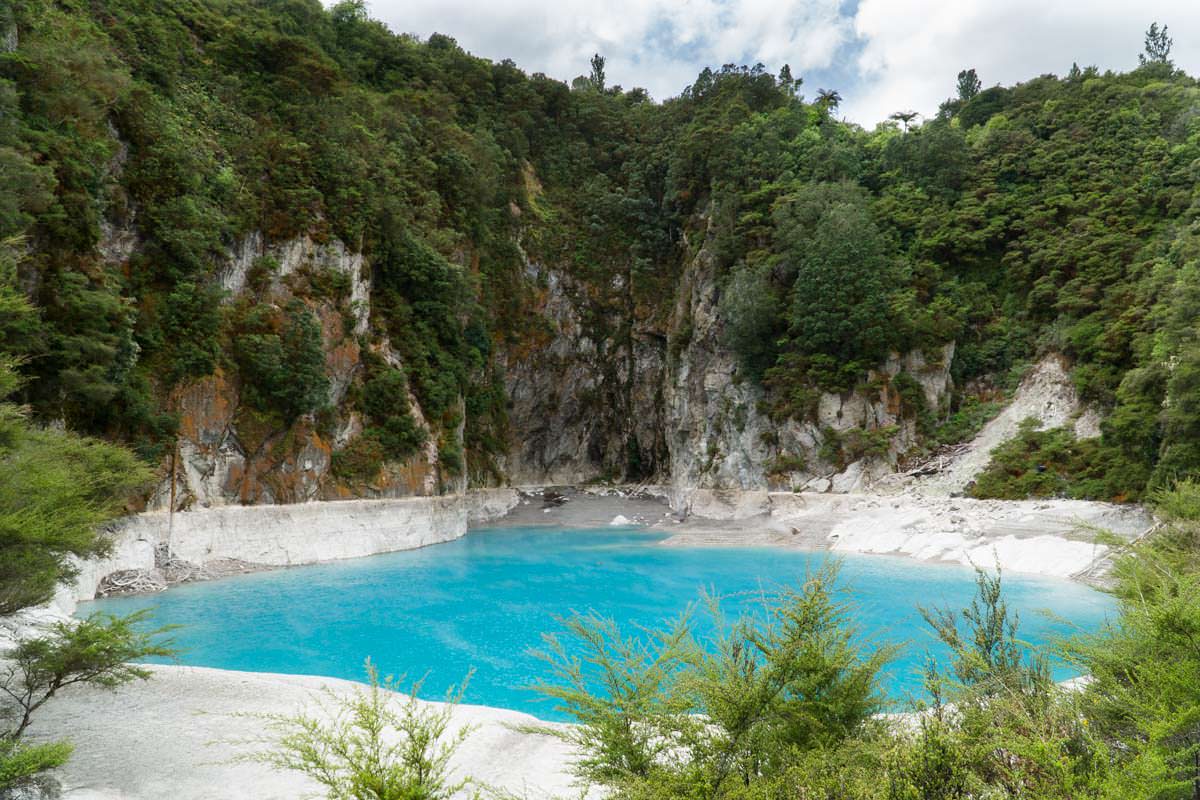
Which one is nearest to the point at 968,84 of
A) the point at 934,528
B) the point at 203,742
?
the point at 934,528

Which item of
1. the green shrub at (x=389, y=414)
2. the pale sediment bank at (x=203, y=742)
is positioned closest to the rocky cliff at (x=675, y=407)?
the green shrub at (x=389, y=414)

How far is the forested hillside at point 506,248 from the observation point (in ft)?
70.2

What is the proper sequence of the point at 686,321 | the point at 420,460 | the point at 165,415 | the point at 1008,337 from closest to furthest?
the point at 165,415 < the point at 420,460 < the point at 1008,337 < the point at 686,321

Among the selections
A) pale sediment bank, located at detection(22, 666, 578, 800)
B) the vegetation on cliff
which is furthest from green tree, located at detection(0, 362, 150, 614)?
pale sediment bank, located at detection(22, 666, 578, 800)

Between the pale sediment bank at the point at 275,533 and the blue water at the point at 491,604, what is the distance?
1.04 metres

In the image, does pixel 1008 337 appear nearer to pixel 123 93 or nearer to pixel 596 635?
pixel 596 635

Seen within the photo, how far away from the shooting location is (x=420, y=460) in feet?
111

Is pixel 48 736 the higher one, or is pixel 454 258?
pixel 454 258

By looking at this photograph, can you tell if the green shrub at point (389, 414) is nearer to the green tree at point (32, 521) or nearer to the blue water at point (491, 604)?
the blue water at point (491, 604)

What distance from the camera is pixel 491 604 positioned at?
63.7 ft

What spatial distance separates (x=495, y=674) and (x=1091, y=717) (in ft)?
31.5

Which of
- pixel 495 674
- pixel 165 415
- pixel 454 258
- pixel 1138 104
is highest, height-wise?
pixel 1138 104

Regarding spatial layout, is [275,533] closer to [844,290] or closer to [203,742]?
[203,742]

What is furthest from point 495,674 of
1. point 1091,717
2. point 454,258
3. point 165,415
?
point 454,258
